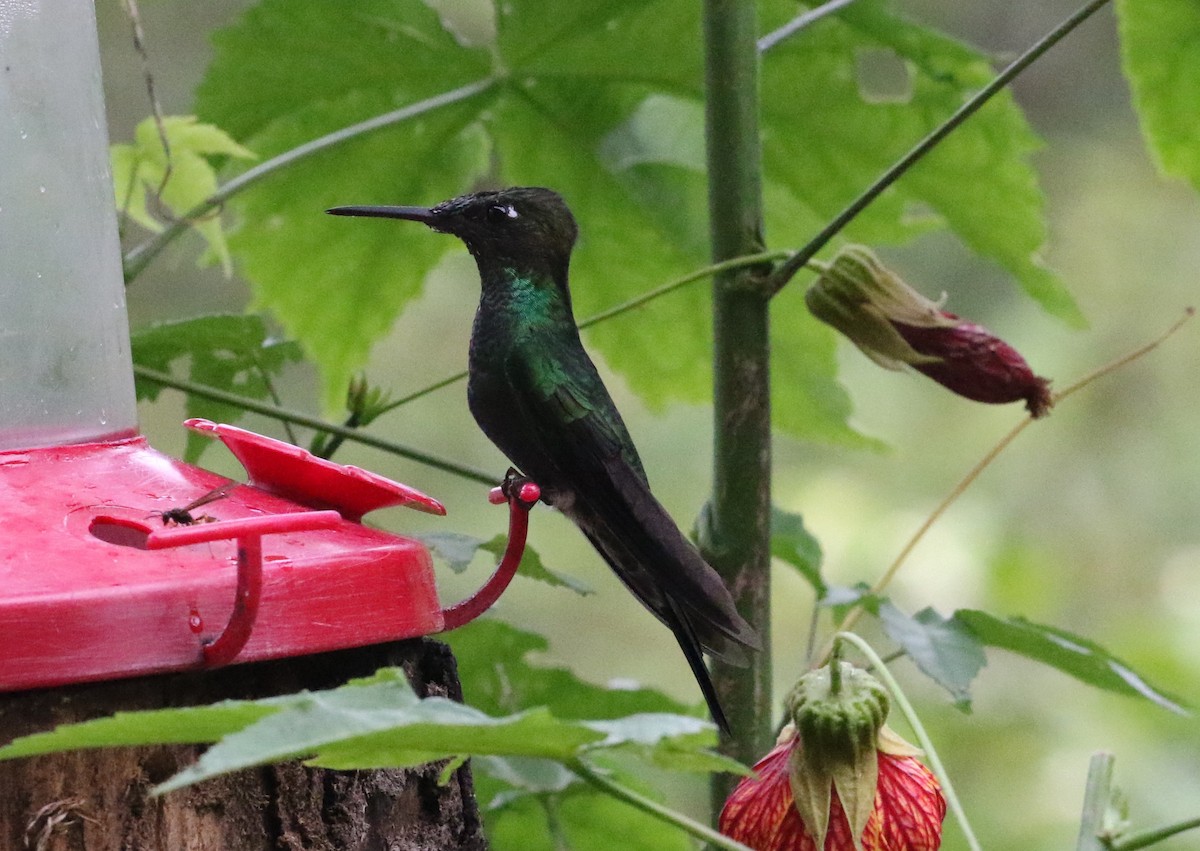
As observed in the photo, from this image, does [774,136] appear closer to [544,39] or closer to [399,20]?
[544,39]

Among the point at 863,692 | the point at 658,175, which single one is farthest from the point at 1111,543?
the point at 863,692

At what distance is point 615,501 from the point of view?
57.9 inches

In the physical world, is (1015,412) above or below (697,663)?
above

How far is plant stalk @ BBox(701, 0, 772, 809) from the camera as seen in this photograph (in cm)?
154

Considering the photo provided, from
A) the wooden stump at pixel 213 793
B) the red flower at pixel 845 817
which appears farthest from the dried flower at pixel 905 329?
the wooden stump at pixel 213 793

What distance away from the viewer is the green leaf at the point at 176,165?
1.73 metres

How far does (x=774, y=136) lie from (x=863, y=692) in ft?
3.57

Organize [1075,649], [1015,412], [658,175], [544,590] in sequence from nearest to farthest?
1. [1075,649]
2. [658,175]
3. [1015,412]
4. [544,590]

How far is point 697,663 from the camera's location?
55.3 inches

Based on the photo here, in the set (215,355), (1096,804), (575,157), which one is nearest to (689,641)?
(1096,804)

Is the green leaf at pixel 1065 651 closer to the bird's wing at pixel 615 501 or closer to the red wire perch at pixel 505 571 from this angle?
the bird's wing at pixel 615 501

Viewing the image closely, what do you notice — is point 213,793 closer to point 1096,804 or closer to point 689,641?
point 689,641

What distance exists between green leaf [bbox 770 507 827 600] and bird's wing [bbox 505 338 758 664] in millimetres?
310

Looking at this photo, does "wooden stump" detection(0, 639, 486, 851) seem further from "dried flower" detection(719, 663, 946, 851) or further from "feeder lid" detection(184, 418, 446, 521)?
"dried flower" detection(719, 663, 946, 851)
